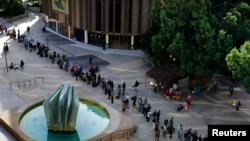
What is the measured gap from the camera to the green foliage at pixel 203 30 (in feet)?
121

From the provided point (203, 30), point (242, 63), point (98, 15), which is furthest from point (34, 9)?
point (242, 63)

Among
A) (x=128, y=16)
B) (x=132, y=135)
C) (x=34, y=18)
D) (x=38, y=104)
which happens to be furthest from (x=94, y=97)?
(x=34, y=18)

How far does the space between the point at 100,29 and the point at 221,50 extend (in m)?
22.4

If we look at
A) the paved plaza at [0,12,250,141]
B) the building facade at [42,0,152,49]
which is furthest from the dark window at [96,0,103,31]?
the paved plaza at [0,12,250,141]

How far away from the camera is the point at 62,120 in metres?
31.9

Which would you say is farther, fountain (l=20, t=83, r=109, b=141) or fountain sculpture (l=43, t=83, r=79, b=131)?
fountain (l=20, t=83, r=109, b=141)

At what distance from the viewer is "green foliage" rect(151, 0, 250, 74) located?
Answer: 121ft

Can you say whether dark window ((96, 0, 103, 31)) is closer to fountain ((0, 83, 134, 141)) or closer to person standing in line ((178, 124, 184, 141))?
fountain ((0, 83, 134, 141))

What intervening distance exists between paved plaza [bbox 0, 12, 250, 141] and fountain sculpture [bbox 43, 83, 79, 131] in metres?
3.71

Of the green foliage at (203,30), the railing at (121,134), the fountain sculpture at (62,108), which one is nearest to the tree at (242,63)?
the green foliage at (203,30)

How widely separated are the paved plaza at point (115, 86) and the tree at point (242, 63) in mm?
5225

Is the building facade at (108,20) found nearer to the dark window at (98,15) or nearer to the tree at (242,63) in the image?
the dark window at (98,15)

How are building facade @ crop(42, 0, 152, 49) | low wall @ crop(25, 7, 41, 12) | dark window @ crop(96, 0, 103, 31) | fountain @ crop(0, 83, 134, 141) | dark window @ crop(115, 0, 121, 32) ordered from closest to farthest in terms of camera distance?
fountain @ crop(0, 83, 134, 141) → dark window @ crop(115, 0, 121, 32) → building facade @ crop(42, 0, 152, 49) → dark window @ crop(96, 0, 103, 31) → low wall @ crop(25, 7, 41, 12)

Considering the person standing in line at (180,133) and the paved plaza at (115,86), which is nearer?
the person standing in line at (180,133)
